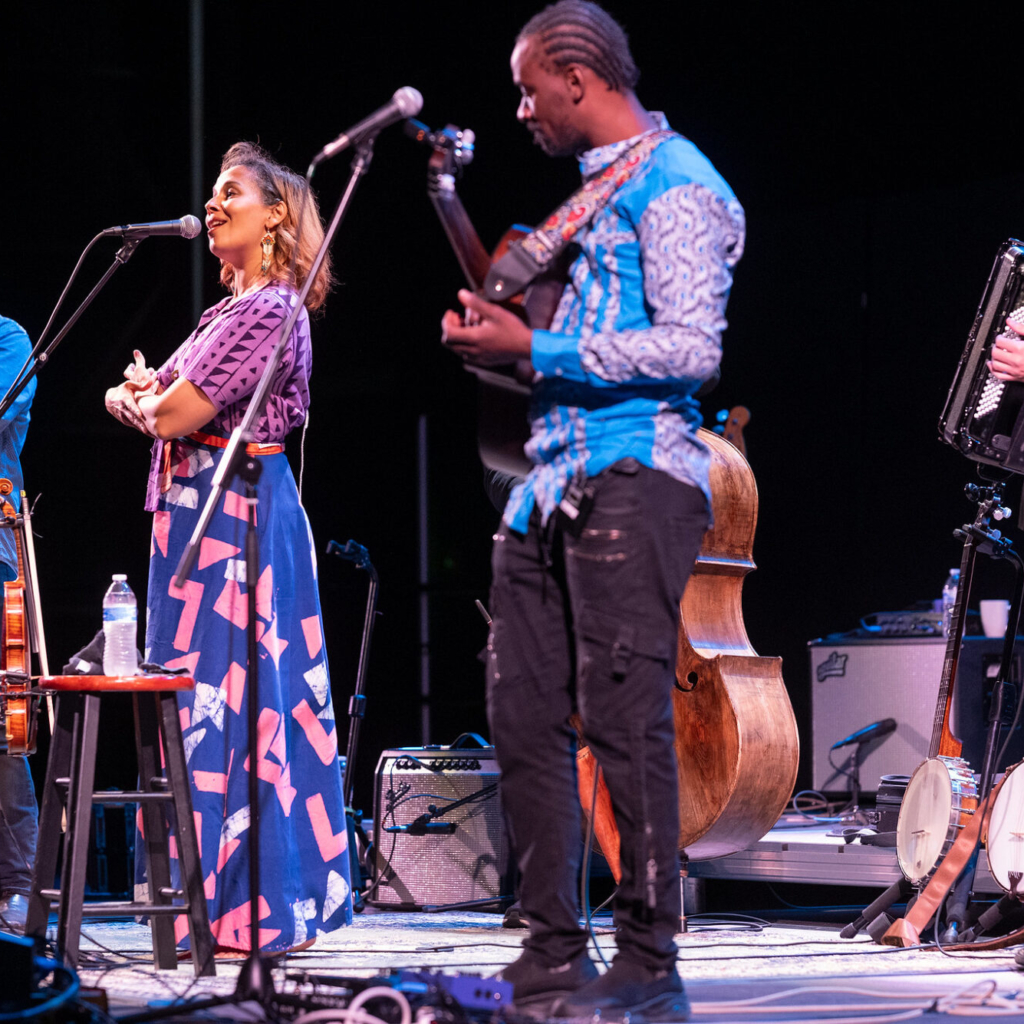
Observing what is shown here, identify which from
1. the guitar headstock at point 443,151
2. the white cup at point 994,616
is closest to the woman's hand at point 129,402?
the guitar headstock at point 443,151

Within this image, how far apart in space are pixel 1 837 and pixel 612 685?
2306 mm

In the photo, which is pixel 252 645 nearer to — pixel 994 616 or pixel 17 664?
pixel 17 664

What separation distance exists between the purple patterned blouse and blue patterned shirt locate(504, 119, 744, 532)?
3.42 ft

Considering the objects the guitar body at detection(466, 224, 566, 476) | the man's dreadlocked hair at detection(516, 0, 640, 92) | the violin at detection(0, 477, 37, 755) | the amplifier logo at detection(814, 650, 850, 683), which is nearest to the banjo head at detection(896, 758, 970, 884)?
the amplifier logo at detection(814, 650, 850, 683)

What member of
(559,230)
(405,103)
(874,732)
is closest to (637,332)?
(559,230)

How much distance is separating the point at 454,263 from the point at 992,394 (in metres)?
3.68

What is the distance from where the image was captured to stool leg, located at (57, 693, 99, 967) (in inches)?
109

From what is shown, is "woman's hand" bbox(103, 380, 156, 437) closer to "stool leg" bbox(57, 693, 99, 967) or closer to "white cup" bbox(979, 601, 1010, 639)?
"stool leg" bbox(57, 693, 99, 967)

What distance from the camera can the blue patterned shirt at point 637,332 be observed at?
2385mm

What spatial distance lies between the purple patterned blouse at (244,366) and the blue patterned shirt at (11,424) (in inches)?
28.8

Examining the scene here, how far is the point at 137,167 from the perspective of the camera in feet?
21.2

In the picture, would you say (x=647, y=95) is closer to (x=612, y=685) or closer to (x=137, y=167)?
(x=137, y=167)

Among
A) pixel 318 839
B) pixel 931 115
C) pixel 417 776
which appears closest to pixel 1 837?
pixel 318 839

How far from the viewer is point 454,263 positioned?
7031mm
